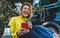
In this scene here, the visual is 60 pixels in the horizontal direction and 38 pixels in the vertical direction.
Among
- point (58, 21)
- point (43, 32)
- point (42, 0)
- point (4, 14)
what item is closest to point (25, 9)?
point (43, 32)

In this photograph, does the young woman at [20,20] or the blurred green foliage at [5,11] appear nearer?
the young woman at [20,20]


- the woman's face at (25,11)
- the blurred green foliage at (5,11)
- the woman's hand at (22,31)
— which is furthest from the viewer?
the blurred green foliage at (5,11)

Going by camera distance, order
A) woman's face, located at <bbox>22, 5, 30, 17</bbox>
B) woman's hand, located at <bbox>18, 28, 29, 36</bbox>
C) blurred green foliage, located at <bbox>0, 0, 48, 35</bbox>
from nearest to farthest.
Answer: woman's hand, located at <bbox>18, 28, 29, 36</bbox> → woman's face, located at <bbox>22, 5, 30, 17</bbox> → blurred green foliage, located at <bbox>0, 0, 48, 35</bbox>

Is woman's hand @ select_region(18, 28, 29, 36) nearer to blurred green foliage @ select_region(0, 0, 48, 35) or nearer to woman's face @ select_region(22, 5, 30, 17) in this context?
woman's face @ select_region(22, 5, 30, 17)

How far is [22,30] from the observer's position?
7.95ft

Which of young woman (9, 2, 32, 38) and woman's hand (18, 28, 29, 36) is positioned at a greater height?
young woman (9, 2, 32, 38)

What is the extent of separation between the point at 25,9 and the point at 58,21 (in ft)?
3.03

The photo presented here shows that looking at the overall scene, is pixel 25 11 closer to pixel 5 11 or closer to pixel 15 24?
pixel 15 24

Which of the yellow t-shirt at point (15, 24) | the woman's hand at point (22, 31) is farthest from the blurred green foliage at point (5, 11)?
the woman's hand at point (22, 31)

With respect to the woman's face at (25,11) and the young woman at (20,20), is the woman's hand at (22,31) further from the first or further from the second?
the woman's face at (25,11)

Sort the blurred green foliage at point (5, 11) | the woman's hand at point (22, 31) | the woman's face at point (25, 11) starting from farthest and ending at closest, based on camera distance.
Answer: the blurred green foliage at point (5, 11) → the woman's face at point (25, 11) → the woman's hand at point (22, 31)

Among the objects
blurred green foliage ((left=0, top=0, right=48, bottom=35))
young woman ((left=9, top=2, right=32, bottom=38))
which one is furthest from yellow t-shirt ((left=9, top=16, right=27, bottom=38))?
blurred green foliage ((left=0, top=0, right=48, bottom=35))

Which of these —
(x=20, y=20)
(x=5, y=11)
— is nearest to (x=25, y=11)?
(x=20, y=20)

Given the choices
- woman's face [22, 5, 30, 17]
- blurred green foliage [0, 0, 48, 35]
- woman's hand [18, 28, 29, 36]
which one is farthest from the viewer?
blurred green foliage [0, 0, 48, 35]
